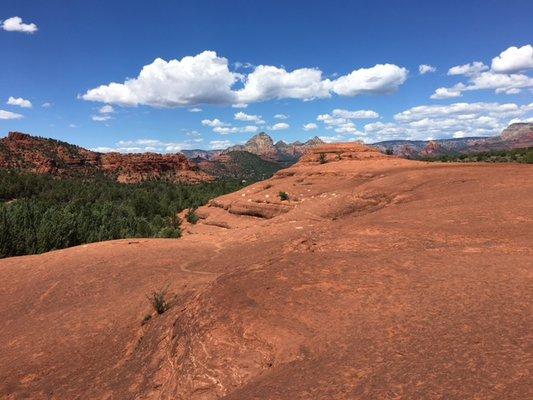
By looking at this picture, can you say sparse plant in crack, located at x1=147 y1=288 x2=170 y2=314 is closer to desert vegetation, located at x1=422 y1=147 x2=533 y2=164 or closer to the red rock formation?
desert vegetation, located at x1=422 y1=147 x2=533 y2=164

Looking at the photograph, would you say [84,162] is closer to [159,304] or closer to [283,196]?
[283,196]

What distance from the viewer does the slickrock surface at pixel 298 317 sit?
205 inches

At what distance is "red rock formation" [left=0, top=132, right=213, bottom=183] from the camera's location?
432ft

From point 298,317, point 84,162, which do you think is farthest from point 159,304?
point 84,162

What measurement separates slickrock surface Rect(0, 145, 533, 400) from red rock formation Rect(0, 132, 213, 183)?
130 metres

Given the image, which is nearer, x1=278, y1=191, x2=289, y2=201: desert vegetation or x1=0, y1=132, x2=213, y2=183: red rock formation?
x1=278, y1=191, x2=289, y2=201: desert vegetation

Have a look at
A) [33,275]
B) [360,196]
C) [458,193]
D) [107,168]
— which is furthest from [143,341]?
[107,168]

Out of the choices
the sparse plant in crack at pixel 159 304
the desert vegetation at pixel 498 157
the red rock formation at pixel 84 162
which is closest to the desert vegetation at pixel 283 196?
the sparse plant in crack at pixel 159 304

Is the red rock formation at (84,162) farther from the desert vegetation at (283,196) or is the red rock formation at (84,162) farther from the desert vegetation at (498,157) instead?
the desert vegetation at (283,196)

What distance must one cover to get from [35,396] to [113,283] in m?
4.63

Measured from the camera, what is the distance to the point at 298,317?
6.72 metres

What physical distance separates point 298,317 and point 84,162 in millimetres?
159068

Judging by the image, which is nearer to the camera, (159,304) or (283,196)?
(159,304)

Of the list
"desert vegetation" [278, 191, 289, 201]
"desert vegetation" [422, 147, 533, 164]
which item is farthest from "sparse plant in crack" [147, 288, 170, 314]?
"desert vegetation" [422, 147, 533, 164]
